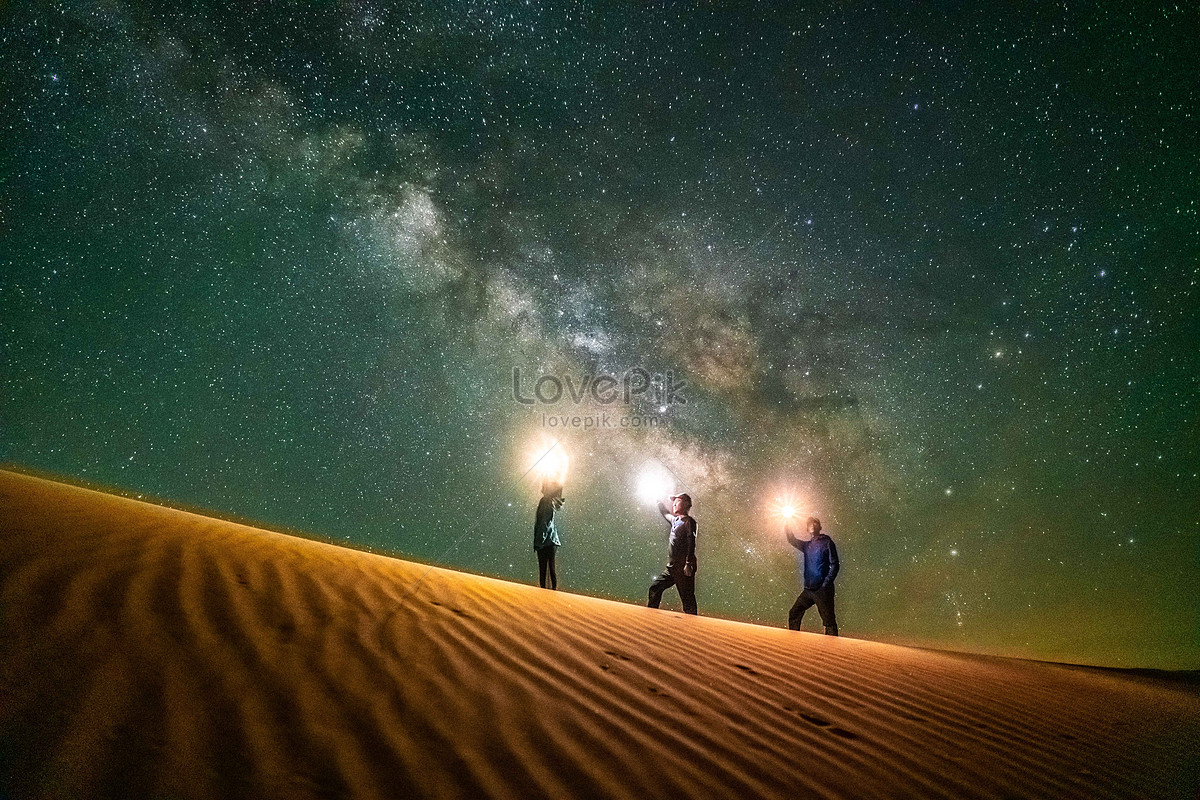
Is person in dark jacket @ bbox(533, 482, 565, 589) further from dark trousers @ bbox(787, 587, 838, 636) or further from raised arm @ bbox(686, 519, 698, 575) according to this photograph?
dark trousers @ bbox(787, 587, 838, 636)

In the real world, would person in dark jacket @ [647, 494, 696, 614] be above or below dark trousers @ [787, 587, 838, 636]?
above

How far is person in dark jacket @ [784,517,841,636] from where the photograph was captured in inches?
300

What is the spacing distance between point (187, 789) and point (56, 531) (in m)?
3.16

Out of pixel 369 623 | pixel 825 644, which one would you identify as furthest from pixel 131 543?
pixel 825 644

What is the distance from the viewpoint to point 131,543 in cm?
352

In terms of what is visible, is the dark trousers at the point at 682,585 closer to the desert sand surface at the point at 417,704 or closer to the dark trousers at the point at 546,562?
the dark trousers at the point at 546,562

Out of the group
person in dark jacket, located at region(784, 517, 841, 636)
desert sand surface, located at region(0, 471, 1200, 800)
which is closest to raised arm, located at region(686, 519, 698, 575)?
person in dark jacket, located at region(784, 517, 841, 636)

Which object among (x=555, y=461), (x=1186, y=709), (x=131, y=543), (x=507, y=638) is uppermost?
(x=555, y=461)

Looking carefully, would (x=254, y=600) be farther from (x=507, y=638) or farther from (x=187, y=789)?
(x=187, y=789)

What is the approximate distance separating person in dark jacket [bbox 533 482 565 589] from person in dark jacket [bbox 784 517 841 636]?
12.4 ft

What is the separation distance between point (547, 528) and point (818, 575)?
13.7 feet

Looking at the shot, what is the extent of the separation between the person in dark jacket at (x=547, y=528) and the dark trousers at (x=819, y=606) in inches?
149

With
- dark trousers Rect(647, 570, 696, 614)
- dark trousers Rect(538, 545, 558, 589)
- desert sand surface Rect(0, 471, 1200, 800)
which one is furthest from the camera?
dark trousers Rect(647, 570, 696, 614)

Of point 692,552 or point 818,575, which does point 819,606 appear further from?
point 692,552
